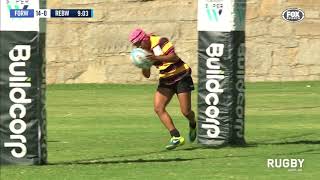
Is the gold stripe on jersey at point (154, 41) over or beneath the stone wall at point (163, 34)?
over

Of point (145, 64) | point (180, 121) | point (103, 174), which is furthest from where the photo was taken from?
point (180, 121)

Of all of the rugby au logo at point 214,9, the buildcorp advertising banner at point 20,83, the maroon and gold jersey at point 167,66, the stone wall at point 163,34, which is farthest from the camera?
the stone wall at point 163,34

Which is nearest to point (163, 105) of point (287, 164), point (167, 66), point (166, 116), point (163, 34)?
point (166, 116)

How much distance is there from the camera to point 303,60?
91.7 feet

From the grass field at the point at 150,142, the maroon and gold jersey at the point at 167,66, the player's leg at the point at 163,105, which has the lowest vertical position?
the grass field at the point at 150,142

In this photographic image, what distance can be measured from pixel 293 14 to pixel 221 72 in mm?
14023

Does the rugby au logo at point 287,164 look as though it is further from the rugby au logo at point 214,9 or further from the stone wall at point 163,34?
the stone wall at point 163,34

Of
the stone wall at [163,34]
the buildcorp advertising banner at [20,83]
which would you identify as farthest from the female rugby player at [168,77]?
the stone wall at [163,34]

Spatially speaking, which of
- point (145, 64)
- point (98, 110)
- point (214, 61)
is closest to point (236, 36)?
point (214, 61)

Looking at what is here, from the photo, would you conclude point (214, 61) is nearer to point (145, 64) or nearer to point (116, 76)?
point (145, 64)

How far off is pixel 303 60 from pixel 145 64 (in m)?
14.8

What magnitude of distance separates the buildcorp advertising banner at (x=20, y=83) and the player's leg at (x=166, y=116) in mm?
2845

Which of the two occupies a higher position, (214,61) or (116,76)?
(214,61)

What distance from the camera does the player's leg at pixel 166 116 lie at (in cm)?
1397
